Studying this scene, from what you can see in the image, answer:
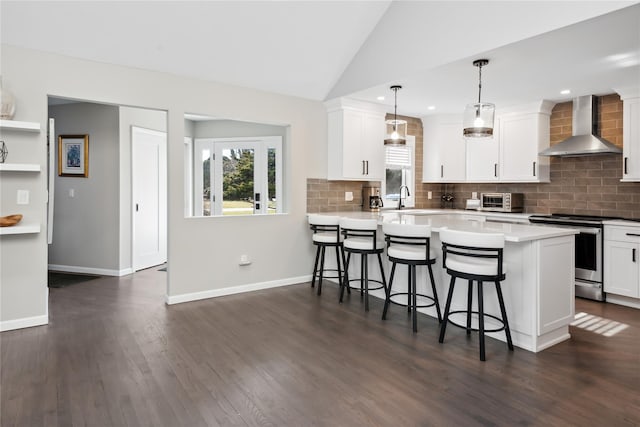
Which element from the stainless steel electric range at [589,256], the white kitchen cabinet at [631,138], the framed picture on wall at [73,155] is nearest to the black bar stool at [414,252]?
the stainless steel electric range at [589,256]

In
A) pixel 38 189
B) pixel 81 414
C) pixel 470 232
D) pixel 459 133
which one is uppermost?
pixel 459 133

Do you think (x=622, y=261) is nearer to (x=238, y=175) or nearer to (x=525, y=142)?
(x=525, y=142)

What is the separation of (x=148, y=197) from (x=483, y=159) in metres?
5.25

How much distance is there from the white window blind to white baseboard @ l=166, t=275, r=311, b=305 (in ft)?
7.84

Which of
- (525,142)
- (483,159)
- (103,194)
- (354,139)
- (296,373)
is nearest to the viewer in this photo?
(296,373)

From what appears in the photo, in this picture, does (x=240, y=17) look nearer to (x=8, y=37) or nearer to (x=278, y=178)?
(x=8, y=37)

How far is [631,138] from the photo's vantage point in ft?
14.8

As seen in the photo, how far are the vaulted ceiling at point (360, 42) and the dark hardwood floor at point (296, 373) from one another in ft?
8.17

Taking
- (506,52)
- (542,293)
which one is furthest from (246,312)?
(506,52)

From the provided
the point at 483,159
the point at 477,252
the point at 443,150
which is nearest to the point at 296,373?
the point at 477,252

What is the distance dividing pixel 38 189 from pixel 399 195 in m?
4.93

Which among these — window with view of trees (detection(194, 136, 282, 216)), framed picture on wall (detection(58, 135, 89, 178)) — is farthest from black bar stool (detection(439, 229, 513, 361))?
framed picture on wall (detection(58, 135, 89, 178))

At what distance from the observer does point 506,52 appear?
3500 millimetres

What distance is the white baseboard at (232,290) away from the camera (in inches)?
172
